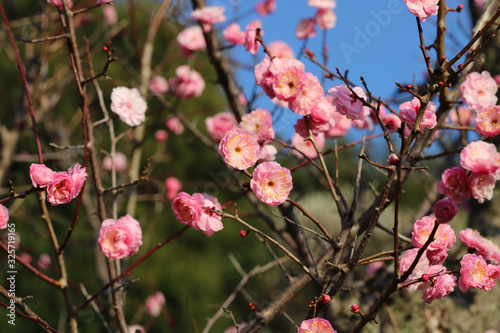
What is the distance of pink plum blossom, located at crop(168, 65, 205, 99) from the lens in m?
2.79

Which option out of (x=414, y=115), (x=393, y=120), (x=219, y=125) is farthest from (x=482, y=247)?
(x=219, y=125)

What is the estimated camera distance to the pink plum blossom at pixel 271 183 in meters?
1.12

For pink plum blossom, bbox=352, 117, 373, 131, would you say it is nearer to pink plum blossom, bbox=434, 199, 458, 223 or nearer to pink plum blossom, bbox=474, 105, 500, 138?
pink plum blossom, bbox=474, 105, 500, 138

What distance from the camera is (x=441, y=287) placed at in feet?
3.53

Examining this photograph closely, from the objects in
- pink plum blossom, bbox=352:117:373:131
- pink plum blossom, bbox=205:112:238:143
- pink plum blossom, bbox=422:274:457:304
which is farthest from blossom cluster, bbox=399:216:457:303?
pink plum blossom, bbox=205:112:238:143

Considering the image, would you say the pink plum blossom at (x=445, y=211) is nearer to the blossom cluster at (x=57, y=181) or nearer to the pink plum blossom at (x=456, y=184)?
the pink plum blossom at (x=456, y=184)

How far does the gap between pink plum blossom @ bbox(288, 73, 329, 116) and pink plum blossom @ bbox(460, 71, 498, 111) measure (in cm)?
42

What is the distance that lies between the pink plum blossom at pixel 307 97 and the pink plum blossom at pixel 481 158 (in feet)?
1.32

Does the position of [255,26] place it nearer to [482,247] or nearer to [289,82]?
[289,82]

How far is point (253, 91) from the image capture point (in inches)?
77.2

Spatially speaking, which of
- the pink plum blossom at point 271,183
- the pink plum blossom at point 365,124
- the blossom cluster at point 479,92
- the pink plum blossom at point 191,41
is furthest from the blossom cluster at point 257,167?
the pink plum blossom at point 191,41

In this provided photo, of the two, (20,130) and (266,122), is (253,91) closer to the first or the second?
(266,122)

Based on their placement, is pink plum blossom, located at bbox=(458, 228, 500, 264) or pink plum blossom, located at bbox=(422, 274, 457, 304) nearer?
pink plum blossom, located at bbox=(422, 274, 457, 304)

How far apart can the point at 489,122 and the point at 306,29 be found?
107 centimetres
